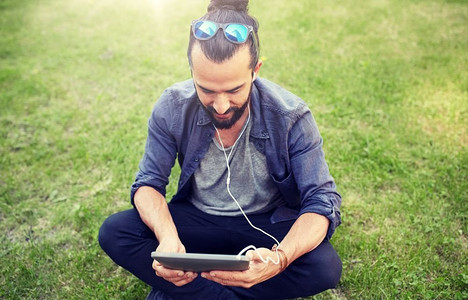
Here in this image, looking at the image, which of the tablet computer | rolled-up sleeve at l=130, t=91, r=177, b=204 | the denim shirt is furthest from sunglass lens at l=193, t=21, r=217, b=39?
the tablet computer

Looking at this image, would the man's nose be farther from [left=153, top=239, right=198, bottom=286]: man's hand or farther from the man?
[left=153, top=239, right=198, bottom=286]: man's hand

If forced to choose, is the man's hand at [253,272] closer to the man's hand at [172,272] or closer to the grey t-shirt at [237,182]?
the man's hand at [172,272]

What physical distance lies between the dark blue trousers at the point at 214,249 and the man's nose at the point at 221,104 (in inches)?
31.3

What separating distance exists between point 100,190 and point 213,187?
1422 millimetres

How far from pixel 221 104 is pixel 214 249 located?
1.02m

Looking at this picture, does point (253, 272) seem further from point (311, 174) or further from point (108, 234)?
point (108, 234)

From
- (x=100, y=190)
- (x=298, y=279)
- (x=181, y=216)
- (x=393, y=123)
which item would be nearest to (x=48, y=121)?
(x=100, y=190)

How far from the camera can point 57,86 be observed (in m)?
5.19

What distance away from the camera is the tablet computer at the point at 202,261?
1891mm

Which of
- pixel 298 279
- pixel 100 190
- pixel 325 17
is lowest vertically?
pixel 100 190

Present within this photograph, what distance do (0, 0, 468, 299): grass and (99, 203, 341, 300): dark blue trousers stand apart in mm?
408

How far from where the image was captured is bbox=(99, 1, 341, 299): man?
2.26m

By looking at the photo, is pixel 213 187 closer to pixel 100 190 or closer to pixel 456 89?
pixel 100 190

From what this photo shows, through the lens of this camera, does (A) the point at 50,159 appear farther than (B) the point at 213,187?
Yes
